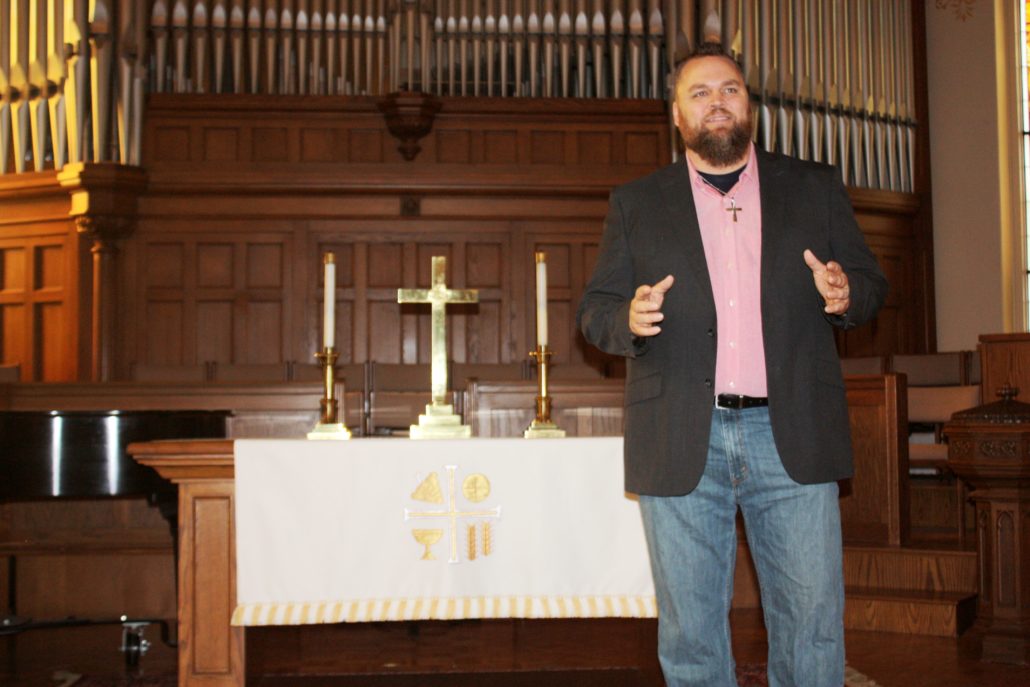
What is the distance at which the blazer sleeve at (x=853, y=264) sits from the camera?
8.48 feet

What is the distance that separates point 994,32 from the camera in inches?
356

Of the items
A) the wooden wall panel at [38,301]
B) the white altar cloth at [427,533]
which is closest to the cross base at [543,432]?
the white altar cloth at [427,533]

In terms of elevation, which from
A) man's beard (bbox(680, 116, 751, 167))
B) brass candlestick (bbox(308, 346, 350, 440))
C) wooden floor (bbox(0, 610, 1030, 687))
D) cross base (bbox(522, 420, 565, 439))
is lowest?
wooden floor (bbox(0, 610, 1030, 687))

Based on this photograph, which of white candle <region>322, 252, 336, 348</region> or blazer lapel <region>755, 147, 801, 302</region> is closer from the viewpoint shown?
blazer lapel <region>755, 147, 801, 302</region>

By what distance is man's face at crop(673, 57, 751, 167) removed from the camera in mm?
2691

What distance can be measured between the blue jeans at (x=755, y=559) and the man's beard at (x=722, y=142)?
1.91 ft

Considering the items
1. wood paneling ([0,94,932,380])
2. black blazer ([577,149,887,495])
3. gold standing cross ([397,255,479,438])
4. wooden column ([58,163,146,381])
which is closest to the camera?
black blazer ([577,149,887,495])

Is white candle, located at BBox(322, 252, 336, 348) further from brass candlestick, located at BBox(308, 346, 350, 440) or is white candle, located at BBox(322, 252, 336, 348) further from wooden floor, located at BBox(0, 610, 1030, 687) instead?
wooden floor, located at BBox(0, 610, 1030, 687)

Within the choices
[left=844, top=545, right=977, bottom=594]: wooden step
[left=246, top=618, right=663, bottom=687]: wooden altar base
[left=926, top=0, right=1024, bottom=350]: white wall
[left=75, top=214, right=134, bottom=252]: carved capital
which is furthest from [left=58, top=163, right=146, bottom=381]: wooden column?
[left=926, top=0, right=1024, bottom=350]: white wall

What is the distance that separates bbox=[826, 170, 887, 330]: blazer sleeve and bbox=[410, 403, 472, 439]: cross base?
1.50 meters

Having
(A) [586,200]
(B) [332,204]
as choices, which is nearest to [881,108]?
(A) [586,200]

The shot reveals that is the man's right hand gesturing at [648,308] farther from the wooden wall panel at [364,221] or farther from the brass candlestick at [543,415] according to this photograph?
the wooden wall panel at [364,221]

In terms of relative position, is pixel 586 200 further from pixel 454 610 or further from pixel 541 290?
pixel 454 610

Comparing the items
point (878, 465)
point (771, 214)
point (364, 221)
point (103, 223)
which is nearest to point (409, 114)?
point (364, 221)
